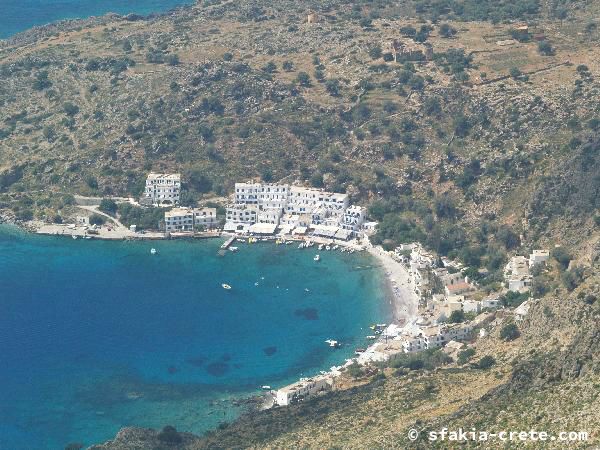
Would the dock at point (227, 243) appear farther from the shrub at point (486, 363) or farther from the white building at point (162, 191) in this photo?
the shrub at point (486, 363)

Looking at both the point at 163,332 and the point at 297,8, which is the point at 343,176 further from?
the point at 297,8

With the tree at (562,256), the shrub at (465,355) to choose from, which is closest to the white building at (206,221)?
the tree at (562,256)

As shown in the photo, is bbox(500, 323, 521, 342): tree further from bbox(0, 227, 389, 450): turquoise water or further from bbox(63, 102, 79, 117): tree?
bbox(63, 102, 79, 117): tree

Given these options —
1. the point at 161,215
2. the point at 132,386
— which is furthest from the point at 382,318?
the point at 161,215

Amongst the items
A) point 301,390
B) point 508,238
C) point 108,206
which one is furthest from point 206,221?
point 301,390

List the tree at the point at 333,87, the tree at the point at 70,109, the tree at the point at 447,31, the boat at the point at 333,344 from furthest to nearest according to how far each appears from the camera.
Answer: the tree at the point at 447,31
the tree at the point at 70,109
the tree at the point at 333,87
the boat at the point at 333,344

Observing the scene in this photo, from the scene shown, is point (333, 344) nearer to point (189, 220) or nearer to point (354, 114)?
point (189, 220)
